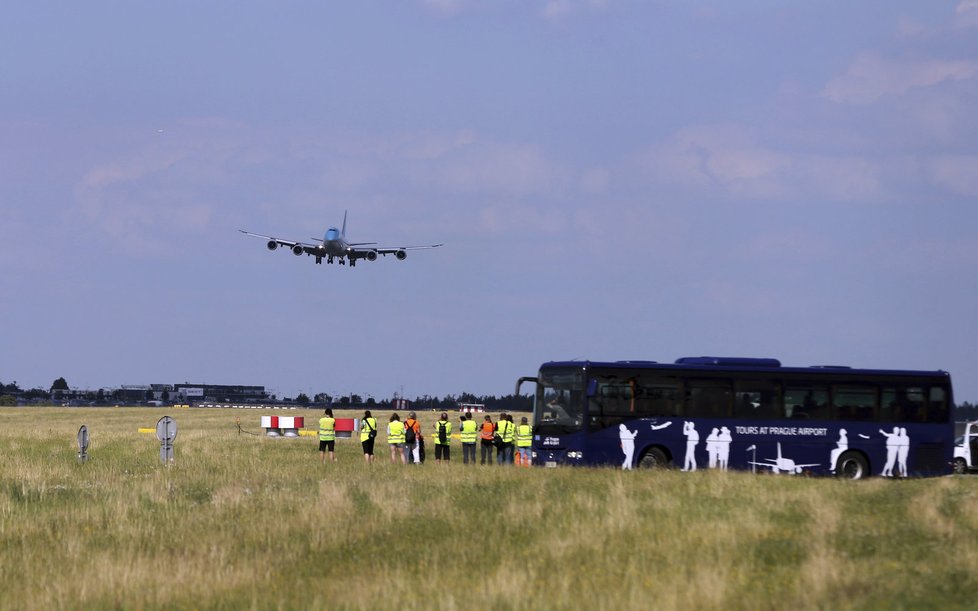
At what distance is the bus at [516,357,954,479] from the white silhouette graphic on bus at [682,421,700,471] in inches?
1.0

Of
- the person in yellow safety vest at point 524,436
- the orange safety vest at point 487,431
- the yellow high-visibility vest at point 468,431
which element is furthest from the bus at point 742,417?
the yellow high-visibility vest at point 468,431

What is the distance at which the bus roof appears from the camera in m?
32.2

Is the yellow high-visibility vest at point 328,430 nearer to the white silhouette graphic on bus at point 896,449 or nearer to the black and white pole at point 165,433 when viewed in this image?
the black and white pole at point 165,433

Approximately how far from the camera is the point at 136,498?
24.1 m

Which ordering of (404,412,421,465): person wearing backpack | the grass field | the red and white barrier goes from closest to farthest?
the grass field → (404,412,421,465): person wearing backpack → the red and white barrier

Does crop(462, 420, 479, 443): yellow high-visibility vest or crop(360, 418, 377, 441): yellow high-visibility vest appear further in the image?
crop(462, 420, 479, 443): yellow high-visibility vest

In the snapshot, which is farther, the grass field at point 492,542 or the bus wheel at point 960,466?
the bus wheel at point 960,466

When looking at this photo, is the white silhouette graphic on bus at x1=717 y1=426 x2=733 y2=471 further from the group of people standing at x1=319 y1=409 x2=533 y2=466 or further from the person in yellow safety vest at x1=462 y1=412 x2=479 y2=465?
the person in yellow safety vest at x1=462 y1=412 x2=479 y2=465

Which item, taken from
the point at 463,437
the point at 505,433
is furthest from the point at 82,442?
the point at 505,433

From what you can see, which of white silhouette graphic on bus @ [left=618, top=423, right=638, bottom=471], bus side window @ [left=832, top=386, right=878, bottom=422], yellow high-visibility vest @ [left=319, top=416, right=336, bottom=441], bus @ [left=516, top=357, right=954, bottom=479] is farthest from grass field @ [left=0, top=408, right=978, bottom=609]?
yellow high-visibility vest @ [left=319, top=416, right=336, bottom=441]

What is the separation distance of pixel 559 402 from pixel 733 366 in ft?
15.1

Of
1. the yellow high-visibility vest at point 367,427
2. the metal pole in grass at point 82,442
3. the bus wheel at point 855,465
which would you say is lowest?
the bus wheel at point 855,465

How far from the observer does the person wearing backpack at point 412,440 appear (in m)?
34.6

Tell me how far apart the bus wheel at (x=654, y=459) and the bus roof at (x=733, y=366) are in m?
2.10
